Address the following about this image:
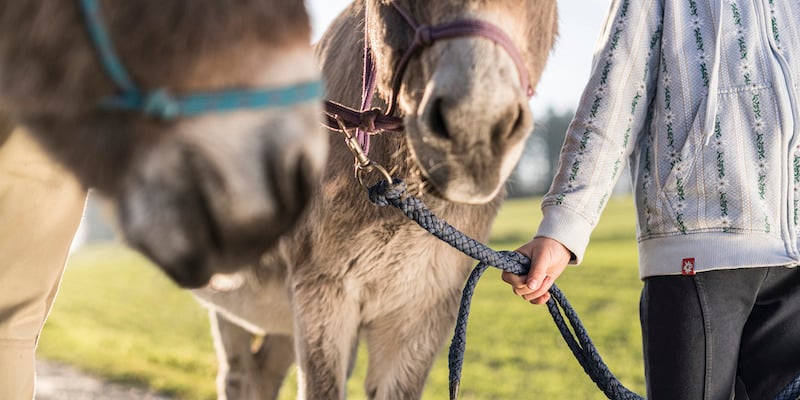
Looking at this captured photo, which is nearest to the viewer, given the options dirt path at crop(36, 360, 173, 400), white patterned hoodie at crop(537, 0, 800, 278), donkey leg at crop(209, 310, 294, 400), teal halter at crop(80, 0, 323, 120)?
teal halter at crop(80, 0, 323, 120)

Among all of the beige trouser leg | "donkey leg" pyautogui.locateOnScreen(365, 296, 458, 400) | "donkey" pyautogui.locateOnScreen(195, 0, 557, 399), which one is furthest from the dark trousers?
the beige trouser leg

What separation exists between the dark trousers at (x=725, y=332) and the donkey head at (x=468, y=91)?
1.98ft

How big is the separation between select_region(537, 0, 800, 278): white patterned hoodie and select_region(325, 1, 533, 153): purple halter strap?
0.28 metres

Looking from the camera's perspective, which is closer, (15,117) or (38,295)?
(15,117)

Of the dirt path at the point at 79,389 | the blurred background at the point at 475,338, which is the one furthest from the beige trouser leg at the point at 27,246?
the dirt path at the point at 79,389

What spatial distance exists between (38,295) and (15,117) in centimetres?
75

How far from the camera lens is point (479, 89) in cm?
163

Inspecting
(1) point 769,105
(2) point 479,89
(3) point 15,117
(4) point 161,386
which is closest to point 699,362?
(1) point 769,105

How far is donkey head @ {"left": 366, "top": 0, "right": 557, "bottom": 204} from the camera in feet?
5.41

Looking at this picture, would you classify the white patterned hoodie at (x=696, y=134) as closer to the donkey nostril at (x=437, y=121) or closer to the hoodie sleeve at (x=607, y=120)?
the hoodie sleeve at (x=607, y=120)

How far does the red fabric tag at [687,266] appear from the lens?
1.93 meters

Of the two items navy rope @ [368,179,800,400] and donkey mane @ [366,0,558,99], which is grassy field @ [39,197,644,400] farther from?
donkey mane @ [366,0,558,99]

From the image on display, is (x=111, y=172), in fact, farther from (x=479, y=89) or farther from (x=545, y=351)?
(x=545, y=351)

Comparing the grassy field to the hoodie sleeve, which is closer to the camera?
the hoodie sleeve
